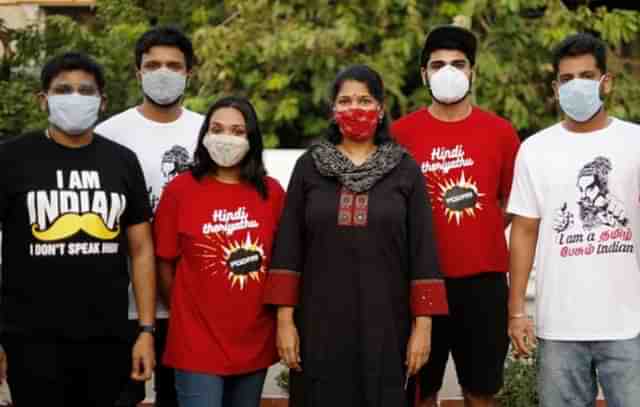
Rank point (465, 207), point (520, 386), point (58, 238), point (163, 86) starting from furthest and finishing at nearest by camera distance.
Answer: point (520, 386) → point (163, 86) → point (465, 207) → point (58, 238)

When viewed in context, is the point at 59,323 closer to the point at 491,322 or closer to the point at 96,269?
the point at 96,269

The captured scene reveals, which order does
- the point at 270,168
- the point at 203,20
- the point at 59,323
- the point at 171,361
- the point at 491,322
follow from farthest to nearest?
the point at 203,20 → the point at 270,168 → the point at 491,322 → the point at 171,361 → the point at 59,323

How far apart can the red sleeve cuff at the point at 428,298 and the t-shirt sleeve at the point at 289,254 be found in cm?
51

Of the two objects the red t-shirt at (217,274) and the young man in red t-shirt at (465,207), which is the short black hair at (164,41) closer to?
the red t-shirt at (217,274)

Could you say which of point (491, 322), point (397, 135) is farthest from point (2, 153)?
point (491, 322)

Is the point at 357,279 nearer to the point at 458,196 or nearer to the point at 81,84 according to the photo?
the point at 458,196

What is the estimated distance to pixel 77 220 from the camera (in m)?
3.96

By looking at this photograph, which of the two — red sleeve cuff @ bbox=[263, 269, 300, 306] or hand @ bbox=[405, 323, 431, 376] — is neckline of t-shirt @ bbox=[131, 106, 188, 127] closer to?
red sleeve cuff @ bbox=[263, 269, 300, 306]

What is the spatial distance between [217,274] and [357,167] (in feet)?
2.47

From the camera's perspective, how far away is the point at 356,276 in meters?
4.10

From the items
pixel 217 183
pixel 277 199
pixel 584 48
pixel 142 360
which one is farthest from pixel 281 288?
pixel 584 48

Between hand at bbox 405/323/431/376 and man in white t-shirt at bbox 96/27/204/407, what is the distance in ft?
3.84

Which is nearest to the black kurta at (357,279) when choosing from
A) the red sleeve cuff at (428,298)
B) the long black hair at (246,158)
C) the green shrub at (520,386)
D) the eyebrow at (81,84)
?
the red sleeve cuff at (428,298)

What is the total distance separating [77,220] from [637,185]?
2.32 meters
